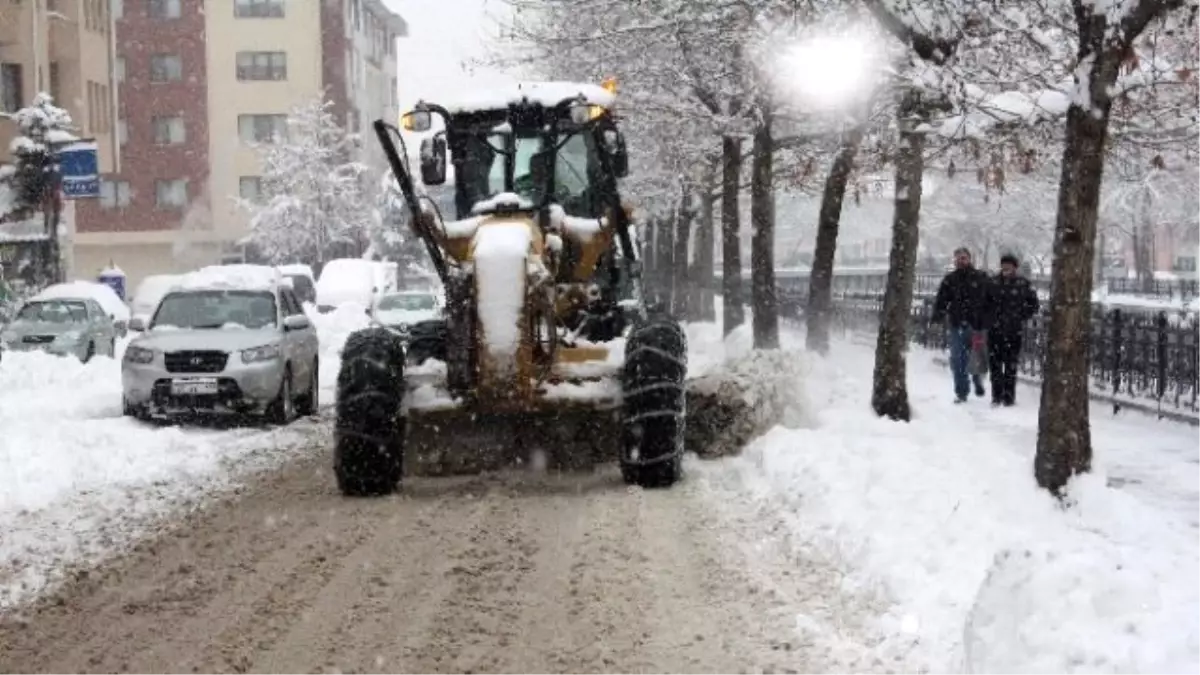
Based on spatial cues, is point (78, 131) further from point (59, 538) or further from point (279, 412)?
point (59, 538)

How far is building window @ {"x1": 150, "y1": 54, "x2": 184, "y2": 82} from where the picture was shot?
70250 millimetres

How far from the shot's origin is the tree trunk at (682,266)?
38344 millimetres

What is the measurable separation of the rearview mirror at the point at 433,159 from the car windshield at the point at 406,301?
1875 centimetres

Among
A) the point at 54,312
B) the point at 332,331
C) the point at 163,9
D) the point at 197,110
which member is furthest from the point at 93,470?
the point at 163,9

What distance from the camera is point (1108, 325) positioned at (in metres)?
18.6

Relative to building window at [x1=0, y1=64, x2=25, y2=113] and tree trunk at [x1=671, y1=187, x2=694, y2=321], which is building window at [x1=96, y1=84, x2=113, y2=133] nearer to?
building window at [x1=0, y1=64, x2=25, y2=113]

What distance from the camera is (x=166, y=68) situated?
231 ft

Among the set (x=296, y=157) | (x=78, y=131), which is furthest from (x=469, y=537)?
(x=296, y=157)

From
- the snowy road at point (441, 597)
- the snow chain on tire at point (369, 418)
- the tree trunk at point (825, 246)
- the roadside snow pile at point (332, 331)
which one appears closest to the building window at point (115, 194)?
the roadside snow pile at point (332, 331)

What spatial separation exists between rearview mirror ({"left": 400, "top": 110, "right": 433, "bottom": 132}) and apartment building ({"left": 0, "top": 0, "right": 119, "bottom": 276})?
26452 mm

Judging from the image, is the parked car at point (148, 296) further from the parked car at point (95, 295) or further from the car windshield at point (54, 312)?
the car windshield at point (54, 312)

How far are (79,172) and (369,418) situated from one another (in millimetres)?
22143

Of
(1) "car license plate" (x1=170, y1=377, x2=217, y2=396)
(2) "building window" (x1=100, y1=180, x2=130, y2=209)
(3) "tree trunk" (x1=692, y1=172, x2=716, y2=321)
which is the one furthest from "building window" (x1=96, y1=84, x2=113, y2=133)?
(1) "car license plate" (x1=170, y1=377, x2=217, y2=396)

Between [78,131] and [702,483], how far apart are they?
33.2 metres
